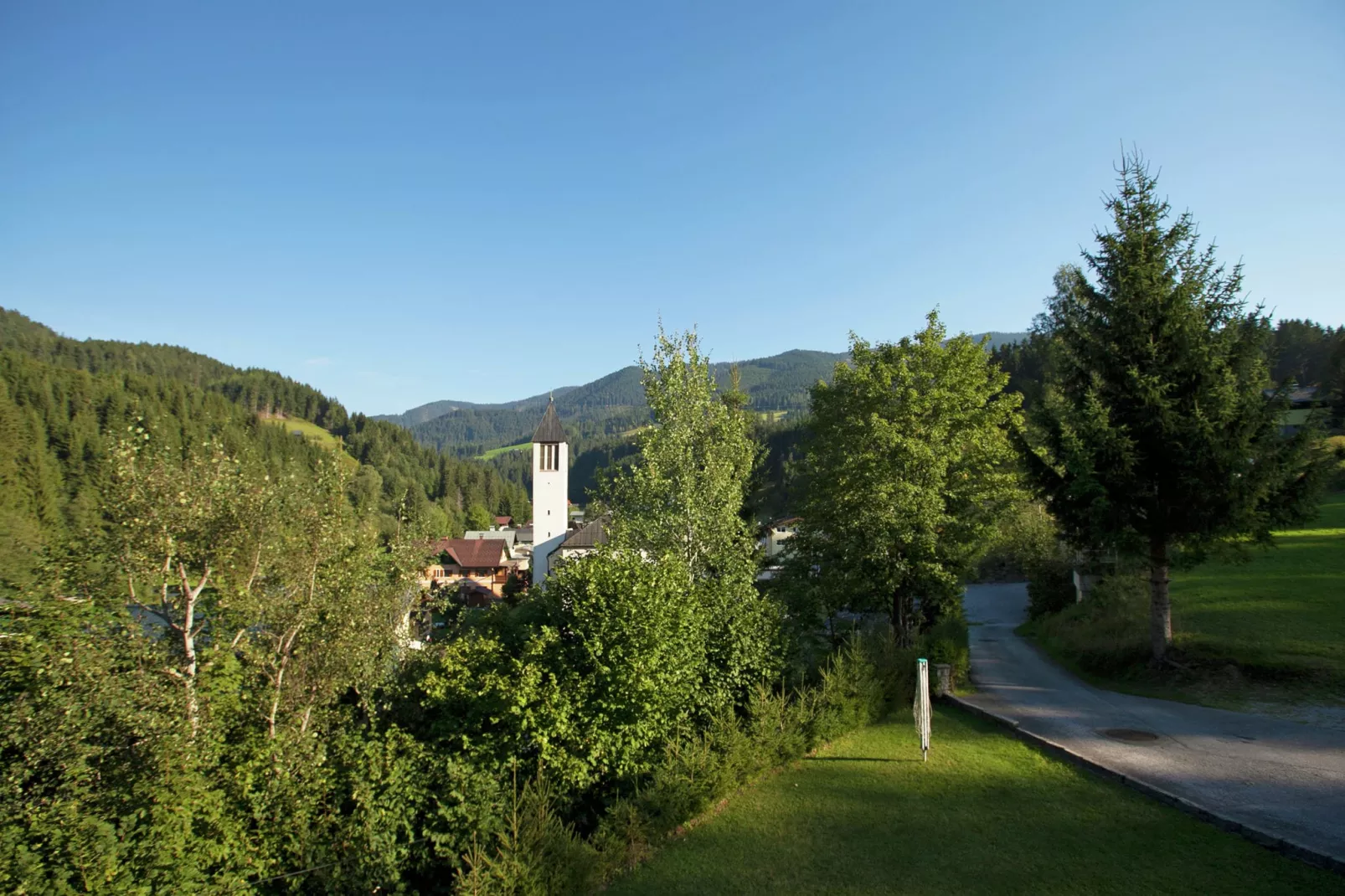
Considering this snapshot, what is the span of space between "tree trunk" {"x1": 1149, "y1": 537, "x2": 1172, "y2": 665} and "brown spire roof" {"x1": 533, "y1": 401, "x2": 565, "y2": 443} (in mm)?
40238

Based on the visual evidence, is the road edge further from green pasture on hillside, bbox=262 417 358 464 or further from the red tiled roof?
green pasture on hillside, bbox=262 417 358 464

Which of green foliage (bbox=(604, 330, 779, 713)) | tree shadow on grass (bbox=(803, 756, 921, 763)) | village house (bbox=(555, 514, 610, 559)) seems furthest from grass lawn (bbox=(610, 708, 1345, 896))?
village house (bbox=(555, 514, 610, 559))

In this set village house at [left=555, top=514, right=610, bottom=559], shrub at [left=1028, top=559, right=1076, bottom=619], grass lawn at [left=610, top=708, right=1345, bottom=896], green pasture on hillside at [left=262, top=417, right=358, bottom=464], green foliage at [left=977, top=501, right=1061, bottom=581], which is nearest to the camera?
grass lawn at [left=610, top=708, right=1345, bottom=896]

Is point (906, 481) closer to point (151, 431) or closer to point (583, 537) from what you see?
point (151, 431)

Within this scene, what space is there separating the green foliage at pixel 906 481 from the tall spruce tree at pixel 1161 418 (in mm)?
2590

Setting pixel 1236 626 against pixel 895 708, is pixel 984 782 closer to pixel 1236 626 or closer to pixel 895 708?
pixel 895 708

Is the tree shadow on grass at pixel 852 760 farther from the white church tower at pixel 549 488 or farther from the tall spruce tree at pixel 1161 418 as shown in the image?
the white church tower at pixel 549 488

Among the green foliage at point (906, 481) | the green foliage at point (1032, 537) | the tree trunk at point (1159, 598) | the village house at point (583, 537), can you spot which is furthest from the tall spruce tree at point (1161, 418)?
the village house at point (583, 537)

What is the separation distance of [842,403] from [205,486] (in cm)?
1733

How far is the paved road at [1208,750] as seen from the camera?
922cm

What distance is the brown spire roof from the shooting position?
171 feet

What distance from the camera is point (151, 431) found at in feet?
35.5

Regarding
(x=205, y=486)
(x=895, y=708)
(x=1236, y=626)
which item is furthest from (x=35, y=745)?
(x=1236, y=626)

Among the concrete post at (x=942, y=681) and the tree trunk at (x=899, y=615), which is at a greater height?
the tree trunk at (x=899, y=615)
